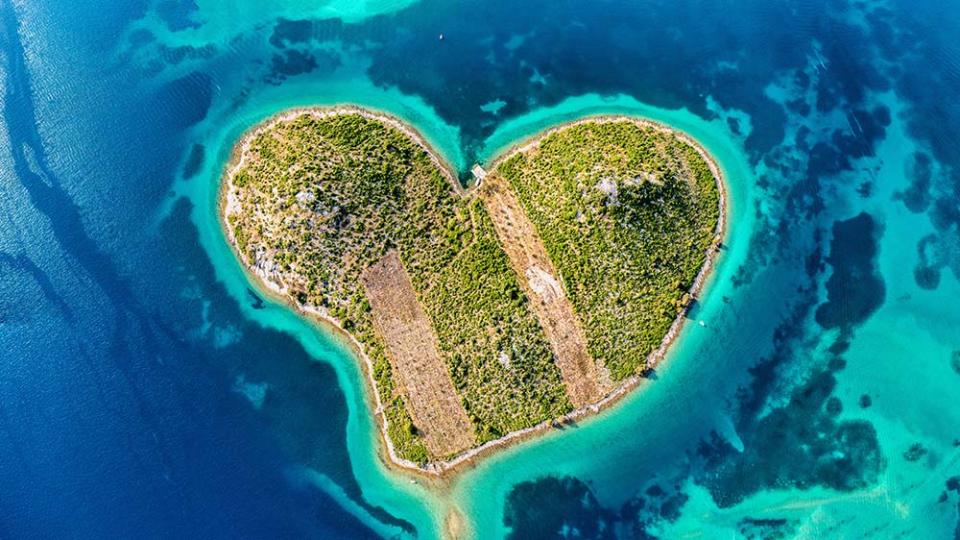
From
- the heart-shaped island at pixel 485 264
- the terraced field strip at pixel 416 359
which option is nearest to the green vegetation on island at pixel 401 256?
the heart-shaped island at pixel 485 264

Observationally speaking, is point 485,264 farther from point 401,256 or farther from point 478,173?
point 478,173

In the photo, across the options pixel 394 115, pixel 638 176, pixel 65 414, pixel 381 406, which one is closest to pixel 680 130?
pixel 638 176

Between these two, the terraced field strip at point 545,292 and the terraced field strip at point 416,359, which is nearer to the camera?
the terraced field strip at point 545,292

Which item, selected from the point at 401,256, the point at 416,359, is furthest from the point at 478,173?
the point at 416,359

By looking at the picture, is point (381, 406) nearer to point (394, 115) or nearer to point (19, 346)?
point (394, 115)

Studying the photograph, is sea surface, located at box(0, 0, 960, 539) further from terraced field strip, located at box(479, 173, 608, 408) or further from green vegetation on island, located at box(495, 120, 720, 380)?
terraced field strip, located at box(479, 173, 608, 408)

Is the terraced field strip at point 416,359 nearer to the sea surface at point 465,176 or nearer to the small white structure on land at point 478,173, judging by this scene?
the sea surface at point 465,176
